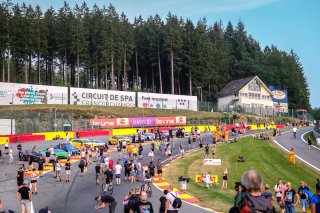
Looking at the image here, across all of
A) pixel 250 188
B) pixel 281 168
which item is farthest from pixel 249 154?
pixel 250 188

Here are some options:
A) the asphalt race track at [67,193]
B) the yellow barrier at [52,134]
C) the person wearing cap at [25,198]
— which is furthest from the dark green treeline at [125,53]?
the person wearing cap at [25,198]

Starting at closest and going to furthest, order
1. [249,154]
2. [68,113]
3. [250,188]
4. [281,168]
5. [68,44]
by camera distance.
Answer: [250,188]
[281,168]
[249,154]
[68,113]
[68,44]

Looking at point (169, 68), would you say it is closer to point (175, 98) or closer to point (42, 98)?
point (175, 98)

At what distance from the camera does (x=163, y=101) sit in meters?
78.9

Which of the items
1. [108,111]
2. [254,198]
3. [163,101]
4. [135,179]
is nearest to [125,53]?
[163,101]

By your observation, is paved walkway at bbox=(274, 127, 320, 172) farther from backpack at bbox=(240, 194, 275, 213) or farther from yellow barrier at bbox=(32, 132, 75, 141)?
backpack at bbox=(240, 194, 275, 213)

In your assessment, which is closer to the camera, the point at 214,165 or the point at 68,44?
the point at 214,165

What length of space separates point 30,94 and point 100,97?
13.7 meters

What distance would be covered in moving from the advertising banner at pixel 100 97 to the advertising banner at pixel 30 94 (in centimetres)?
219

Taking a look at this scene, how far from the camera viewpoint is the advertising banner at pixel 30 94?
62062mm

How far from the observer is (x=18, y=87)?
63344mm

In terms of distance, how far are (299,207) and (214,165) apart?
1539cm

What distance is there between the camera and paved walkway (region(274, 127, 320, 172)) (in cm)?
3853

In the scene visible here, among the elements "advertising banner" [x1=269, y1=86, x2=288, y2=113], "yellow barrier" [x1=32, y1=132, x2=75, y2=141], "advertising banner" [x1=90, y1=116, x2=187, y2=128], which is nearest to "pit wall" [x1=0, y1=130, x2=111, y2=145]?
"yellow barrier" [x1=32, y1=132, x2=75, y2=141]
